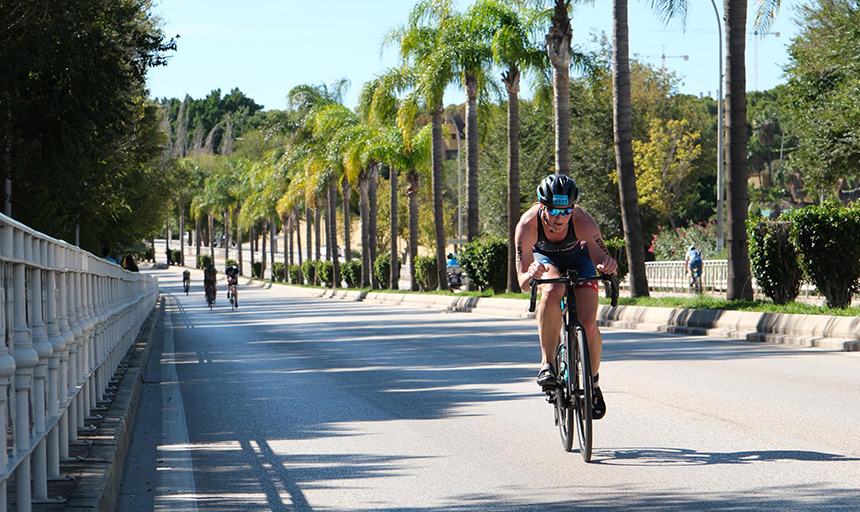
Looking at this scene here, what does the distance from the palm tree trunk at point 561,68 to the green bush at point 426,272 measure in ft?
66.9

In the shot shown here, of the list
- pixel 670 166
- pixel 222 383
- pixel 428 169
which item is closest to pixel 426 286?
pixel 428 169

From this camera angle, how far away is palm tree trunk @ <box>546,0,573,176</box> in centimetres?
2922

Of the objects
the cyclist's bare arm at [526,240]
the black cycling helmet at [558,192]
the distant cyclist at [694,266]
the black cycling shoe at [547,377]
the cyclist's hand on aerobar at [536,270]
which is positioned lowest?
the black cycling shoe at [547,377]

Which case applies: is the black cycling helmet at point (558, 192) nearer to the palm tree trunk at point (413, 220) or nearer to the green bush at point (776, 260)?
the green bush at point (776, 260)

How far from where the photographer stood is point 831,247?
1855 centimetres

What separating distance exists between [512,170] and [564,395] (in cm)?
2818

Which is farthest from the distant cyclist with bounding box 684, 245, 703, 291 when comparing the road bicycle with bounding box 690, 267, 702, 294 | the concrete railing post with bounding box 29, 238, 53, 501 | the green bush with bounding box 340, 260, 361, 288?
the green bush with bounding box 340, 260, 361, 288

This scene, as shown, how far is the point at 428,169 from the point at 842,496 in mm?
44325

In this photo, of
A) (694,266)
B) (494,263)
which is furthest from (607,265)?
(494,263)

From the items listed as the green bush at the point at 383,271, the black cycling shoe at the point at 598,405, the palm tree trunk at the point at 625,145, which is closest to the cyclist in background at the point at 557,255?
the black cycling shoe at the point at 598,405

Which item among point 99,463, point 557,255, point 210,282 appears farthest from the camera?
point 210,282

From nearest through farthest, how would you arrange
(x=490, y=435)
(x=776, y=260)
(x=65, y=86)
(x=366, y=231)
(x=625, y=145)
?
(x=490, y=435) → (x=776, y=260) → (x=65, y=86) → (x=625, y=145) → (x=366, y=231)

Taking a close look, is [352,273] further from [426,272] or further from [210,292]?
[210,292]

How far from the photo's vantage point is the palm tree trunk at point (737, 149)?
20.9m
